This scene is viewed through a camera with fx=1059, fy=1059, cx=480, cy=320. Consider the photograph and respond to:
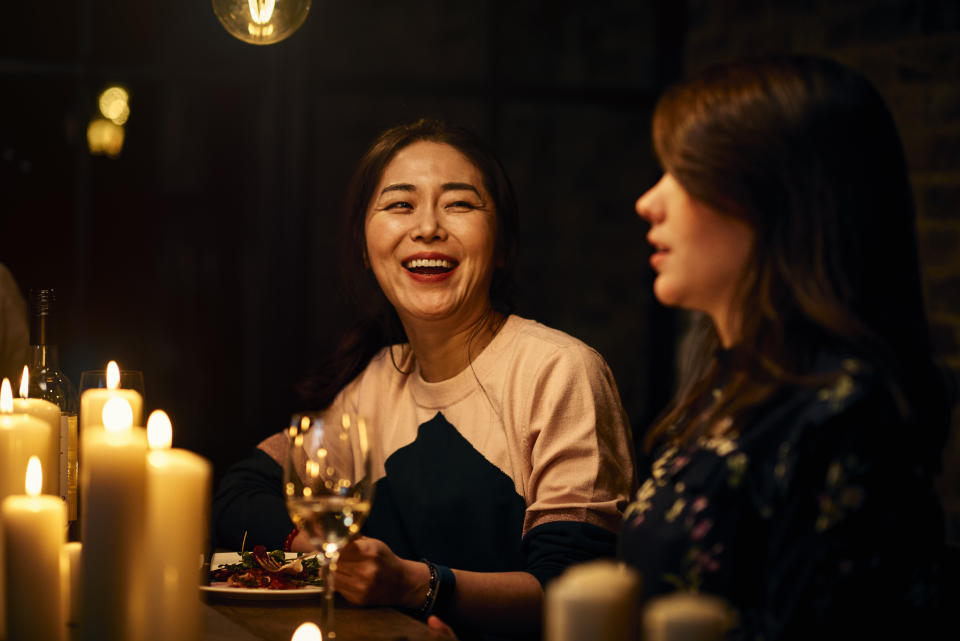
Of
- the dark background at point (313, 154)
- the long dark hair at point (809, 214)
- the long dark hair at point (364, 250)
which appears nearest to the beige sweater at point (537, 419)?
the long dark hair at point (364, 250)

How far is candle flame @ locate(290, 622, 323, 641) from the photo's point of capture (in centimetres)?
125

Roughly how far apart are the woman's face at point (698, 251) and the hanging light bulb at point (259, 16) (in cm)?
127

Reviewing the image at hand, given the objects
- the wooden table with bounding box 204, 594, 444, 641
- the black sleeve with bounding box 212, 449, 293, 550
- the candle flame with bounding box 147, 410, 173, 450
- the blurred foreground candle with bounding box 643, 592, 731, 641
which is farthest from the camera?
the black sleeve with bounding box 212, 449, 293, 550

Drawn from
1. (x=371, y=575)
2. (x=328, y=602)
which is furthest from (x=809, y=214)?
(x=371, y=575)

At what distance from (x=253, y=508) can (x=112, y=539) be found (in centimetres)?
99

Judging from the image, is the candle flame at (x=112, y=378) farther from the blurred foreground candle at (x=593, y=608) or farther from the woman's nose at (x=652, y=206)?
the blurred foreground candle at (x=593, y=608)

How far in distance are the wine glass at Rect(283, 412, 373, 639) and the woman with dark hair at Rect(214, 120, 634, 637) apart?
507 mm

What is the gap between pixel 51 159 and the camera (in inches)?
139

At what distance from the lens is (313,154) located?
3877 millimetres

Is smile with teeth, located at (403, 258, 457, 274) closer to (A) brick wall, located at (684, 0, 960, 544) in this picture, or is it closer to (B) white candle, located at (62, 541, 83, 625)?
(B) white candle, located at (62, 541, 83, 625)

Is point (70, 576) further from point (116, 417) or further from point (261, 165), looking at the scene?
point (261, 165)

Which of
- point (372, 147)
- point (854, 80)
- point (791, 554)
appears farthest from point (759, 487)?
point (372, 147)

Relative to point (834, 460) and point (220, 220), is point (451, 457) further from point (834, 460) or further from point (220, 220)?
point (220, 220)

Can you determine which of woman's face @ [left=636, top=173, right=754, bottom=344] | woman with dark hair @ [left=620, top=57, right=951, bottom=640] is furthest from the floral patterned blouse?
woman's face @ [left=636, top=173, right=754, bottom=344]
